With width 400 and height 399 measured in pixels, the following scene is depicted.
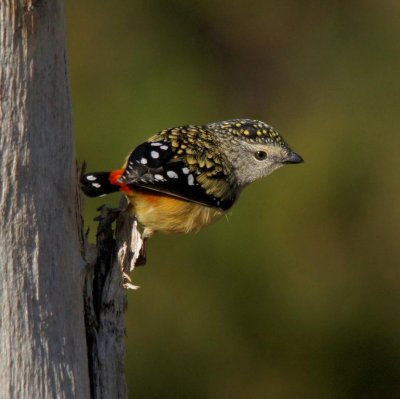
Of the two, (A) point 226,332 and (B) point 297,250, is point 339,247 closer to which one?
(B) point 297,250

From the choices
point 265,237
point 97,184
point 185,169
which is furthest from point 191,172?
point 265,237

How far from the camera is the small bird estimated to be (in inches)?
181

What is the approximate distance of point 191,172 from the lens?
503 cm

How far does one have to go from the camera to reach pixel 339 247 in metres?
7.37

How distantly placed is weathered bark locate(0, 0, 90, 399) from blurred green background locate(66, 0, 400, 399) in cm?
349

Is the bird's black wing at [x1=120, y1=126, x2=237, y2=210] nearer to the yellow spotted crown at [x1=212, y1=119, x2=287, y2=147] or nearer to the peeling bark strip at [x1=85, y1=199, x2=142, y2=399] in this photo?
the yellow spotted crown at [x1=212, y1=119, x2=287, y2=147]

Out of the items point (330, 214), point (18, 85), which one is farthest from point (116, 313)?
point (330, 214)

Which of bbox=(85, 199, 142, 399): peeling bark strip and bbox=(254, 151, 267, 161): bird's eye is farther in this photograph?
bbox=(254, 151, 267, 161): bird's eye

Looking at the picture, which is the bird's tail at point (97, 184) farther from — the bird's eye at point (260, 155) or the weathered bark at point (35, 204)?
the bird's eye at point (260, 155)

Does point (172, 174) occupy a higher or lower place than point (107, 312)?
higher

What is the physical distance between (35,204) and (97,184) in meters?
1.16

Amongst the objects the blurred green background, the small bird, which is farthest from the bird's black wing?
the blurred green background

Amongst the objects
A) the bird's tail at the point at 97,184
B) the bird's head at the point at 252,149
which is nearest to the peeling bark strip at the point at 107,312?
the bird's tail at the point at 97,184

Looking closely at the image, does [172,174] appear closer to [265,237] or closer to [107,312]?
[107,312]
